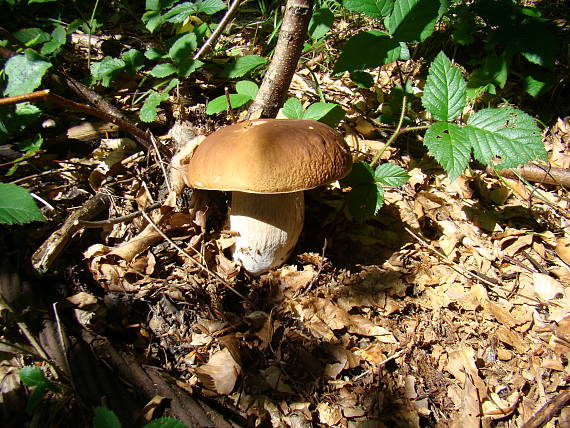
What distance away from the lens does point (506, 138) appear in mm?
1778

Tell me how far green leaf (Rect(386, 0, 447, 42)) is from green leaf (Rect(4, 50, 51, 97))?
2051 millimetres

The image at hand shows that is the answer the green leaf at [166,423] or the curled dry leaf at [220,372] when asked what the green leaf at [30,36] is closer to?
the curled dry leaf at [220,372]

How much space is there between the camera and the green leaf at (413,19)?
74.6 inches

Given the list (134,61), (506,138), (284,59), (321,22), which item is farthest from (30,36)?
(506,138)

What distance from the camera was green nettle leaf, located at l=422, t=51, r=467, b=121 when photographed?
1905mm

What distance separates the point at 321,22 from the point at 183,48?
3.44 ft

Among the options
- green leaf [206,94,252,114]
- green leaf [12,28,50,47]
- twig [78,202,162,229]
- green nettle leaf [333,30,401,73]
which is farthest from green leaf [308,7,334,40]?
green leaf [12,28,50,47]

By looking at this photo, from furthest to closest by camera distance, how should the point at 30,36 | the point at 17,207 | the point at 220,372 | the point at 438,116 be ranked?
1. the point at 30,36
2. the point at 438,116
3. the point at 220,372
4. the point at 17,207

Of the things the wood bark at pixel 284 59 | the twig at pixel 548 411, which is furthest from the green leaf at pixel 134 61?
the twig at pixel 548 411

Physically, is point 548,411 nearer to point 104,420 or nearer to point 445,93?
point 445,93

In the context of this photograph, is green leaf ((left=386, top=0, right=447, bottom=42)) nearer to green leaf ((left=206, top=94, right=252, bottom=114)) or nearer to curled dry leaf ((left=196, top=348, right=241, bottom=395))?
green leaf ((left=206, top=94, right=252, bottom=114))

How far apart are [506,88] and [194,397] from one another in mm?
3725

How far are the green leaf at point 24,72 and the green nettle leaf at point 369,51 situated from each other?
1.76 meters

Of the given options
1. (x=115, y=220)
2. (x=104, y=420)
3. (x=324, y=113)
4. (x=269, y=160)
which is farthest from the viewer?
(x=324, y=113)
